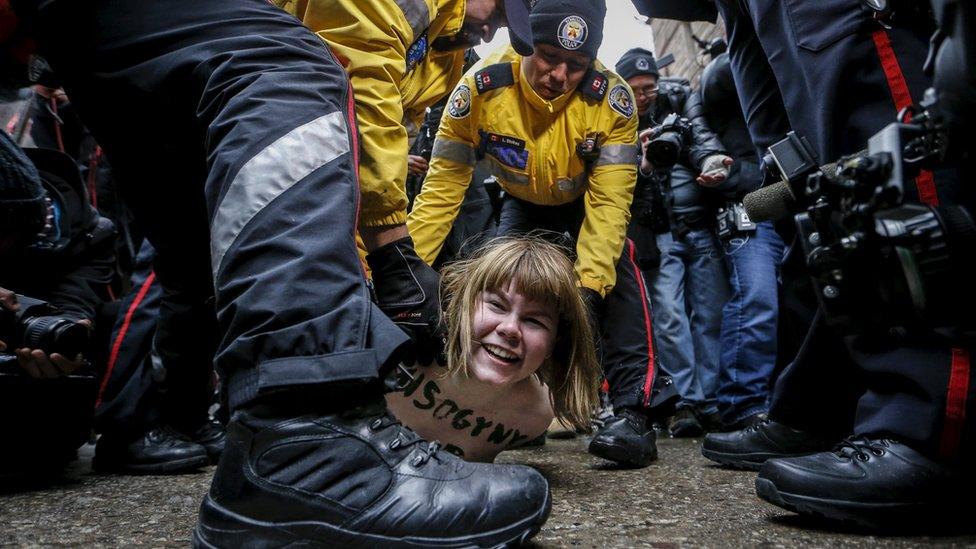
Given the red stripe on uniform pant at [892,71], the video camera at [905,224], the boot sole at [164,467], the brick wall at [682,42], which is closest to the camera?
the video camera at [905,224]

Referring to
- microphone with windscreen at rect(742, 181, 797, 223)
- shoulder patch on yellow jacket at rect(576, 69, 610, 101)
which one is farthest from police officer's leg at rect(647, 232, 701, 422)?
microphone with windscreen at rect(742, 181, 797, 223)

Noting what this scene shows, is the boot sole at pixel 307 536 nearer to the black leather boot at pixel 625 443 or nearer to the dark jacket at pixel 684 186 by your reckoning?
the black leather boot at pixel 625 443

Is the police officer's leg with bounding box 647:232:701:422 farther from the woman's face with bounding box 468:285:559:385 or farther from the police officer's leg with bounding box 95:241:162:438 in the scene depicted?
the police officer's leg with bounding box 95:241:162:438

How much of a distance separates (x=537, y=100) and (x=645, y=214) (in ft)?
3.23

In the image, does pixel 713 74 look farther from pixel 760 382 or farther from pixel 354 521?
pixel 354 521

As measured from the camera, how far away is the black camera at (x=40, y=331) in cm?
143

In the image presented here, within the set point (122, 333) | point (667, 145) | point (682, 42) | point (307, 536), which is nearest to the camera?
point (307, 536)

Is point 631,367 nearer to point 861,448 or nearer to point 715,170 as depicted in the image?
point 715,170

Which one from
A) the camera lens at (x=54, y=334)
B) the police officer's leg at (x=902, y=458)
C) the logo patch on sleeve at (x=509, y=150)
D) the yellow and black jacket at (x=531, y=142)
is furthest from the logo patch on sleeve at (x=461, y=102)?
the police officer's leg at (x=902, y=458)

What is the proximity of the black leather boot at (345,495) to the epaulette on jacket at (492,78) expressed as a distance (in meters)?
1.64

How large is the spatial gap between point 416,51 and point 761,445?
1129 millimetres

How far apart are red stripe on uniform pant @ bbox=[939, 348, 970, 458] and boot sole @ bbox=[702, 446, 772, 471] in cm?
54

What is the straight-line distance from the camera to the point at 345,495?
2.34ft

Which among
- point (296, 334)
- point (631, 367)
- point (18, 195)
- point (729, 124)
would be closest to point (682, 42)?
point (729, 124)
